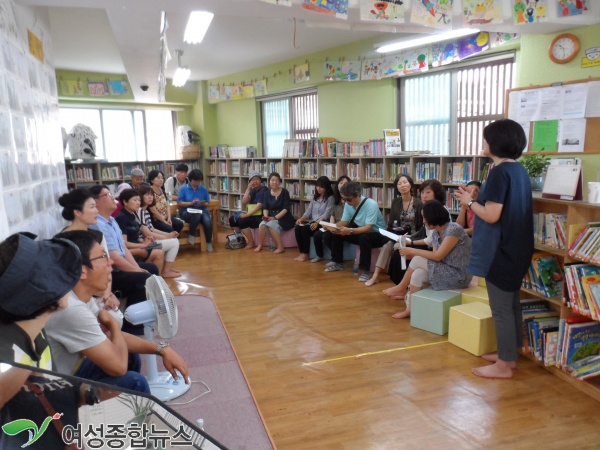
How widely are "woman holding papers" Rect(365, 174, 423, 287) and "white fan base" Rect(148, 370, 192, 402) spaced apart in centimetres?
271

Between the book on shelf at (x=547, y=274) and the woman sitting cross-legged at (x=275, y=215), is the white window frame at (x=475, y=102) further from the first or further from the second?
the book on shelf at (x=547, y=274)

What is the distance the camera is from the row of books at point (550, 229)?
2.84m

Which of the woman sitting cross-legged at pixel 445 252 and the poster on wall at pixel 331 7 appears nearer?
the poster on wall at pixel 331 7

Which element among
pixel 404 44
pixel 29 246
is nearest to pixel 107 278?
pixel 29 246

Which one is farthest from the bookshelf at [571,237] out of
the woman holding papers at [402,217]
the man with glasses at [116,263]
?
the man with glasses at [116,263]

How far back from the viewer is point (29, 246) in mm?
1162

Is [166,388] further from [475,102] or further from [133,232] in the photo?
[475,102]

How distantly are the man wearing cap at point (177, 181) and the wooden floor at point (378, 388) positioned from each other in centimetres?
381

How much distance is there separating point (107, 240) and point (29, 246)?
258 centimetres

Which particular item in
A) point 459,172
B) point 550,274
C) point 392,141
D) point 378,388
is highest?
point 392,141

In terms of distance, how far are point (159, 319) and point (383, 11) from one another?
2.75 m

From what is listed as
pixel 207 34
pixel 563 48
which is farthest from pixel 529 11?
pixel 207 34

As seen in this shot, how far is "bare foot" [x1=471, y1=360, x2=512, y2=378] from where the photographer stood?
287 cm

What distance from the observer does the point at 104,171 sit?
871 cm
